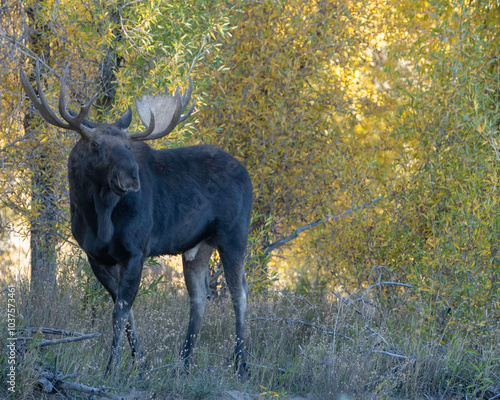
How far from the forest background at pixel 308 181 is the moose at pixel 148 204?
47cm

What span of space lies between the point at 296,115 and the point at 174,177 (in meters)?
2.27

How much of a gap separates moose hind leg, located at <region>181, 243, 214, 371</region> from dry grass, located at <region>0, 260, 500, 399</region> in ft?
0.57

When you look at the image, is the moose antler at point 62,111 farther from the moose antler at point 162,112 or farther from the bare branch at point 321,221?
the bare branch at point 321,221

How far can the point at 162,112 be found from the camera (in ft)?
16.4

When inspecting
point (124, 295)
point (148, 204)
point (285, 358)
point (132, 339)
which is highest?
point (148, 204)

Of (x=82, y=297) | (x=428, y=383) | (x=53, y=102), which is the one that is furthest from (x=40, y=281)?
(x=428, y=383)

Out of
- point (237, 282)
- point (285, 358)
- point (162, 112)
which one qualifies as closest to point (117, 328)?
point (237, 282)

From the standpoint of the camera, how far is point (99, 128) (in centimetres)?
445

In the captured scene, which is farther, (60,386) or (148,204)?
(148,204)

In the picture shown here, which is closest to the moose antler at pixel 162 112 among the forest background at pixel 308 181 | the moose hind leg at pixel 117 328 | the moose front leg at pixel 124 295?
the forest background at pixel 308 181

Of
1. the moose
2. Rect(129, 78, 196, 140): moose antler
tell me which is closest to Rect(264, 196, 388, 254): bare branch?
the moose

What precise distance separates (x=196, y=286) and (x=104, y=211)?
1.28m

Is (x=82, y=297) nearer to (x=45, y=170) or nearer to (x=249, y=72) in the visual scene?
(x=45, y=170)

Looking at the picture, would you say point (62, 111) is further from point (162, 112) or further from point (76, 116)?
point (162, 112)
